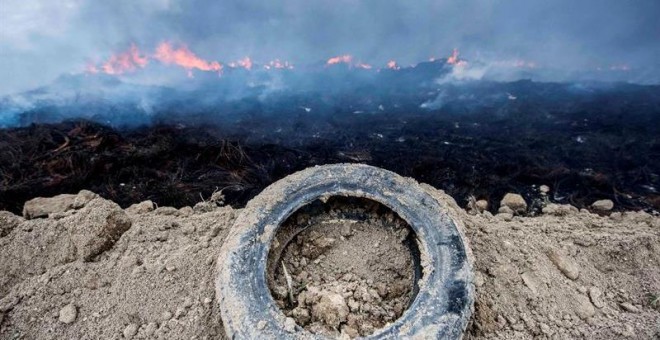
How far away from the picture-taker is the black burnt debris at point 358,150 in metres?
5.33

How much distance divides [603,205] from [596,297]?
2.24 meters

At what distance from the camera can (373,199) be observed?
3484 mm

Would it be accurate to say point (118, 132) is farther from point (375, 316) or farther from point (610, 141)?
point (610, 141)

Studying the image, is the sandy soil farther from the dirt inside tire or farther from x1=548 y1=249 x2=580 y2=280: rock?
the dirt inside tire

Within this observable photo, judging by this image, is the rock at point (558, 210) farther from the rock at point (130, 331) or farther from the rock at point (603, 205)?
the rock at point (130, 331)

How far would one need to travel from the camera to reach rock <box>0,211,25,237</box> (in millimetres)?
3791

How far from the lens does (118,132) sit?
6715 millimetres

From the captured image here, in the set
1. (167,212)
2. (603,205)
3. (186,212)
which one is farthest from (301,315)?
(603,205)

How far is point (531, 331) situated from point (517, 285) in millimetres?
412

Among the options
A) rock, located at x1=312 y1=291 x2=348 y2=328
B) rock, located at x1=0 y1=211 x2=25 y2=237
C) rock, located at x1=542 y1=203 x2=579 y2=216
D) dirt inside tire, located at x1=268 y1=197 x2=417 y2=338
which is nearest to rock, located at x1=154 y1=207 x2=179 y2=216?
rock, located at x1=0 y1=211 x2=25 y2=237

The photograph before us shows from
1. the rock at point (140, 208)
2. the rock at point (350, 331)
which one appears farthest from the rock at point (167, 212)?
the rock at point (350, 331)

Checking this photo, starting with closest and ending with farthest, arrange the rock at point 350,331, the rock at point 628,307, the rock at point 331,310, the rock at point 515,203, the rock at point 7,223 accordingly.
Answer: the rock at point 350,331 → the rock at point 331,310 → the rock at point 628,307 → the rock at point 7,223 → the rock at point 515,203

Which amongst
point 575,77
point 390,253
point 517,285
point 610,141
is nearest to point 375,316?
point 390,253

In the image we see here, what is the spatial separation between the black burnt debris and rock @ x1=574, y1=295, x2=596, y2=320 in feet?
6.02
